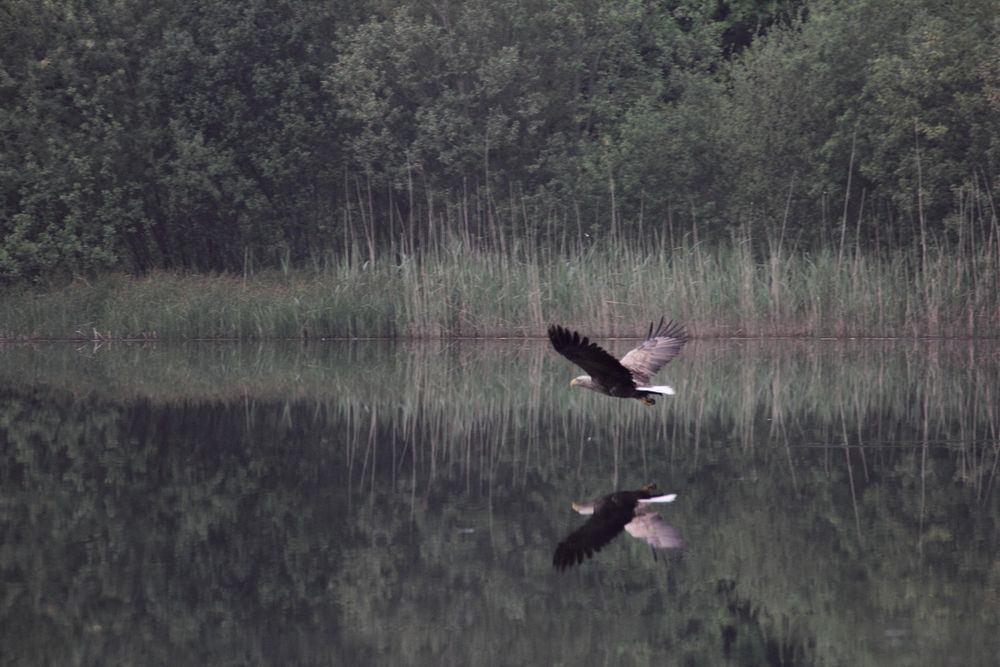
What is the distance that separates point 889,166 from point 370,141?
10539 millimetres

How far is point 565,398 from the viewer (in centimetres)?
1527

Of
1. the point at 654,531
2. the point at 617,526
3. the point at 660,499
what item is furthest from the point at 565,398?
the point at 654,531

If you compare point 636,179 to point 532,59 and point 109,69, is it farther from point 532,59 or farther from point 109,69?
point 109,69

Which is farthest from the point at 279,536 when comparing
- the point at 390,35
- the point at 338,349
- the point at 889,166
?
the point at 390,35

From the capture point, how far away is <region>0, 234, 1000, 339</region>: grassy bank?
2170cm

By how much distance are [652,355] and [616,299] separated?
10.3 m

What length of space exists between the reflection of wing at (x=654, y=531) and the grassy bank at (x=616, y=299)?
13.1 metres

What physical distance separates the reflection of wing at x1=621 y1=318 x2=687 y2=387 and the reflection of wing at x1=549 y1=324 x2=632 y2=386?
1.95 feet

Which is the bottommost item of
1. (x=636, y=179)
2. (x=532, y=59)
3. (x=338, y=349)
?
(x=338, y=349)

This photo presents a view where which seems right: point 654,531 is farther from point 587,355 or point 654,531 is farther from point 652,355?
point 652,355

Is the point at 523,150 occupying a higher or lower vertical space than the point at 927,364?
higher

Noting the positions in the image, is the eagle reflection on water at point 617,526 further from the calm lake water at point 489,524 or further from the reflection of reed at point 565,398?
the reflection of reed at point 565,398

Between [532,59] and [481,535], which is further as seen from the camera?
[532,59]

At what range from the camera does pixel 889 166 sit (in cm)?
2458
